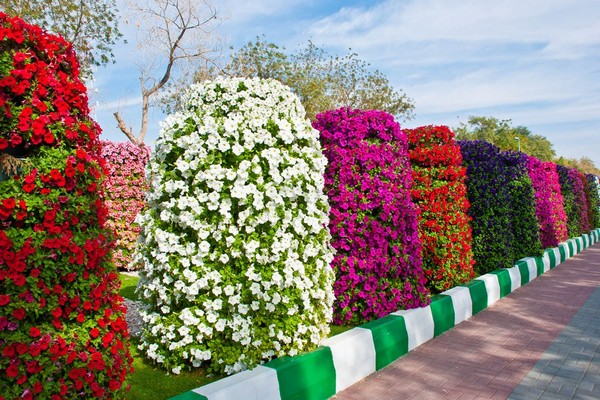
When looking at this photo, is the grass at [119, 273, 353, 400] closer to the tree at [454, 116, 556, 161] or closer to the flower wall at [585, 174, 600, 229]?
the flower wall at [585, 174, 600, 229]

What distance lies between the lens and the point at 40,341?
8.24ft

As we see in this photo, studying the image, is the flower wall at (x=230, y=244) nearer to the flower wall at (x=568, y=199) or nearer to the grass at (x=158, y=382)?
the grass at (x=158, y=382)

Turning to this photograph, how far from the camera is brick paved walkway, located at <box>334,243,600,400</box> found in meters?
4.07

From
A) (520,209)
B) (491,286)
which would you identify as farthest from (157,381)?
(520,209)

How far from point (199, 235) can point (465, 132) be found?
218 feet

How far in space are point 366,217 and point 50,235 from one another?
11.1ft

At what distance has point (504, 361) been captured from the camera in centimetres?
486

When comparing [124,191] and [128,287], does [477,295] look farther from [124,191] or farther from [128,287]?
[124,191]

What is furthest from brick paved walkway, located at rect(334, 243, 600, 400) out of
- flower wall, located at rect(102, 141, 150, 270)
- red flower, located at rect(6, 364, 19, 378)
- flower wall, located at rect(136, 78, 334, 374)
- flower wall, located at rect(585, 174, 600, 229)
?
flower wall, located at rect(585, 174, 600, 229)

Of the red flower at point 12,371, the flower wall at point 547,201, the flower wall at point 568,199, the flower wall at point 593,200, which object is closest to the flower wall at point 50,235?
the red flower at point 12,371

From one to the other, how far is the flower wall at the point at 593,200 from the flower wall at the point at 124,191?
17.0m

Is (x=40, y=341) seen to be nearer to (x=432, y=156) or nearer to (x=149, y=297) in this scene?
(x=149, y=297)

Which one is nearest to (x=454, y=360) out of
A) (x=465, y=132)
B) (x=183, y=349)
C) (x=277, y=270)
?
(x=277, y=270)

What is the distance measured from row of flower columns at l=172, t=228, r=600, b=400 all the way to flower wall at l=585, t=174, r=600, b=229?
15.2m
